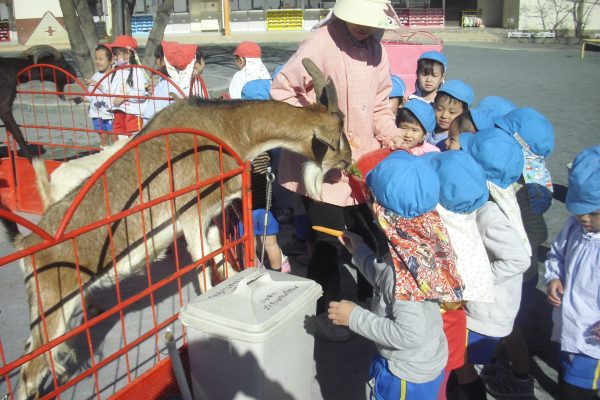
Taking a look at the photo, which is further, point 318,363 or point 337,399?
point 318,363

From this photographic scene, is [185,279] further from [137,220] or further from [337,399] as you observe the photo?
[337,399]

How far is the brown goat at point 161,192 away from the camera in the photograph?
2656 mm

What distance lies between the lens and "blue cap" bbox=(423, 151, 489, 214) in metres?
2.14

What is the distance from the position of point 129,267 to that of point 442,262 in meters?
1.80

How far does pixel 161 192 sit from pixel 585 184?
2.18 metres

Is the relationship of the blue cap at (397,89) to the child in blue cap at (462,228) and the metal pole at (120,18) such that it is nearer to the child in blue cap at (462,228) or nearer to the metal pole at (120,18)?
the child in blue cap at (462,228)

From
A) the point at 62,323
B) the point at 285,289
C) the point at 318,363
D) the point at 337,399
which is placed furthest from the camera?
the point at 318,363

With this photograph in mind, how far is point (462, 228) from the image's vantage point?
225cm

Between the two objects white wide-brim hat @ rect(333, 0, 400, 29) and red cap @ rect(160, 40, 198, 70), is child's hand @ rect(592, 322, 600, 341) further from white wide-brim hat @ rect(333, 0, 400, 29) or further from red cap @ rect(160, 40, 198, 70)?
red cap @ rect(160, 40, 198, 70)

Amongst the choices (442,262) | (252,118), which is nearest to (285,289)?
(442,262)

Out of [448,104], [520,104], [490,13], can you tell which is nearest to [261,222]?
[448,104]

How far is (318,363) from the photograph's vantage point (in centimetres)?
315

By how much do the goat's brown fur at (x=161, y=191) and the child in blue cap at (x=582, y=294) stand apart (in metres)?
1.32

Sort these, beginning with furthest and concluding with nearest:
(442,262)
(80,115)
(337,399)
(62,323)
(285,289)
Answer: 1. (80,115)
2. (337,399)
3. (62,323)
4. (285,289)
5. (442,262)
